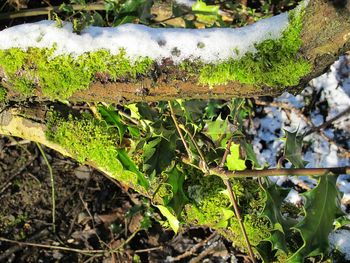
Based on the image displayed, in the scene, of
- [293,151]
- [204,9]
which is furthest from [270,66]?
[204,9]

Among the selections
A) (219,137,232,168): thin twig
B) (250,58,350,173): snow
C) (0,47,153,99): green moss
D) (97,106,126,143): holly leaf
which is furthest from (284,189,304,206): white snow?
(0,47,153,99): green moss

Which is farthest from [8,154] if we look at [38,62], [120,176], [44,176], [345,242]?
[345,242]

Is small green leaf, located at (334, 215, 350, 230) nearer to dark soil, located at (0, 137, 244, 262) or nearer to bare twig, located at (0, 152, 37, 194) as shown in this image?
dark soil, located at (0, 137, 244, 262)

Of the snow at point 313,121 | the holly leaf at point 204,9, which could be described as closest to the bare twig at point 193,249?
the snow at point 313,121

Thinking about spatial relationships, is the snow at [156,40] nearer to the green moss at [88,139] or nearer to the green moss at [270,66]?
the green moss at [270,66]

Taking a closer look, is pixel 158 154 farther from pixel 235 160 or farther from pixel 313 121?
pixel 313 121

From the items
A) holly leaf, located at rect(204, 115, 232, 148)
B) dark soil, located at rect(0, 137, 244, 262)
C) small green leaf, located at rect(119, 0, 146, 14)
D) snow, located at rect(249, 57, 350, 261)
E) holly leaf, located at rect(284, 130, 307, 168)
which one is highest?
small green leaf, located at rect(119, 0, 146, 14)
